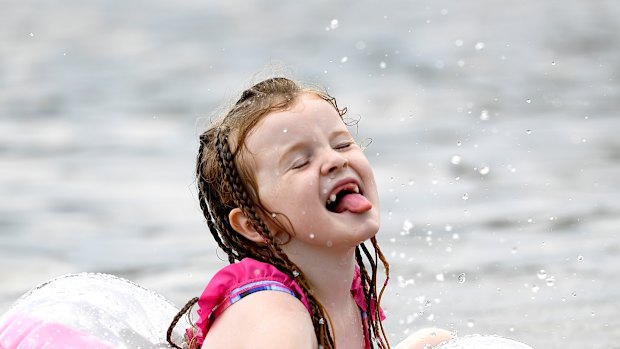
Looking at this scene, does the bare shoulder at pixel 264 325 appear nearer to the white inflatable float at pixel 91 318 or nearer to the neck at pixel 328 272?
the neck at pixel 328 272

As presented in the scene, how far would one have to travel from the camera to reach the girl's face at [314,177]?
3.01 meters

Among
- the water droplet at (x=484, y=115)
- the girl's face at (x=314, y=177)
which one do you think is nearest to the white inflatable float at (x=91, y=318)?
the girl's face at (x=314, y=177)

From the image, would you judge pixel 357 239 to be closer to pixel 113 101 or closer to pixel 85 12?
pixel 113 101

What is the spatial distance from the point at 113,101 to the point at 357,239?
22.3 ft

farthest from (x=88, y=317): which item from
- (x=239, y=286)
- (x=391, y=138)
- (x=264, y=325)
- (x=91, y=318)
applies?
(x=391, y=138)

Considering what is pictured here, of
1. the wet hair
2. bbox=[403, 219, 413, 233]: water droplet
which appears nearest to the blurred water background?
bbox=[403, 219, 413, 233]: water droplet

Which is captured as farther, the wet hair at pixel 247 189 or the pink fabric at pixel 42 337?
the pink fabric at pixel 42 337

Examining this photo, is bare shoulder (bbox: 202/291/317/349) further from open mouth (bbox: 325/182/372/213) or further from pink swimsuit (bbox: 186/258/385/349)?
open mouth (bbox: 325/182/372/213)

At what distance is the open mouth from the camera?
9.86 ft

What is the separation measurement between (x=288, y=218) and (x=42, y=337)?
0.74 m

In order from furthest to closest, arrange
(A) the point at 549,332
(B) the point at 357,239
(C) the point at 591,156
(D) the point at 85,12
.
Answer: (D) the point at 85,12, (C) the point at 591,156, (A) the point at 549,332, (B) the point at 357,239

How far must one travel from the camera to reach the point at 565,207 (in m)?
6.43

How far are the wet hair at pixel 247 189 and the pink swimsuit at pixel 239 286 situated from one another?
1.1 inches

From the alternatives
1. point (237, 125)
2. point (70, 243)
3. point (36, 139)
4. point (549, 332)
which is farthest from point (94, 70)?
point (237, 125)
